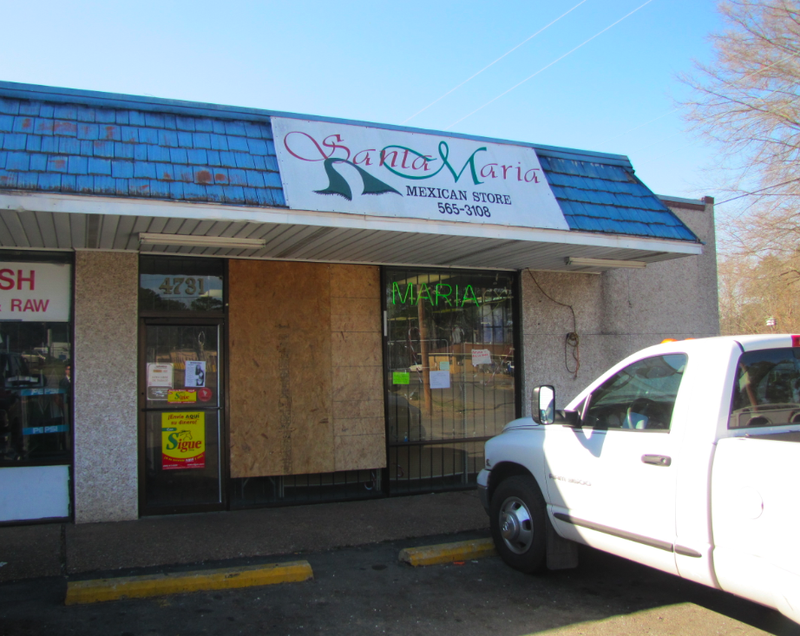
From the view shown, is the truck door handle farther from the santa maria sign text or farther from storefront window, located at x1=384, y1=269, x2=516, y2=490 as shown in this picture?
storefront window, located at x1=384, y1=269, x2=516, y2=490

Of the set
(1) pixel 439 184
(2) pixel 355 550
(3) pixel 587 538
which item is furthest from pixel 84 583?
(1) pixel 439 184

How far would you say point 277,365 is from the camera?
303 inches

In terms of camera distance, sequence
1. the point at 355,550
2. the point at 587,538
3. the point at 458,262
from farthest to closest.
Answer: the point at 458,262 < the point at 355,550 < the point at 587,538

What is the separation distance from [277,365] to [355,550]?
247cm

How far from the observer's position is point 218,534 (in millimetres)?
6520

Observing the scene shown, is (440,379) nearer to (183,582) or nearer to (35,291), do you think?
(183,582)

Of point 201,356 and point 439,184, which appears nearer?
point 439,184

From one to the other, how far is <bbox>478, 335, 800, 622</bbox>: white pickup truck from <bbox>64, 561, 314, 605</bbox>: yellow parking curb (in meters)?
1.96

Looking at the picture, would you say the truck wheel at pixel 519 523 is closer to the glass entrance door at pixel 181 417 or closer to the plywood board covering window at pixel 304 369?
the plywood board covering window at pixel 304 369

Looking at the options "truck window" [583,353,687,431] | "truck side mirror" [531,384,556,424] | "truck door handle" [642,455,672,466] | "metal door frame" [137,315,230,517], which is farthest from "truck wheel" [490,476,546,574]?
"metal door frame" [137,315,230,517]

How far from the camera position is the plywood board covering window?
24.7 ft

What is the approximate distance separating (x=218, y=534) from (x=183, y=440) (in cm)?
131

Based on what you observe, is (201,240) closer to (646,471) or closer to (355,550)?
(355,550)

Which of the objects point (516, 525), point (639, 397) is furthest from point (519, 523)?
point (639, 397)
